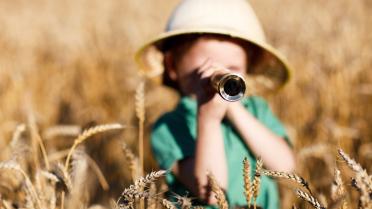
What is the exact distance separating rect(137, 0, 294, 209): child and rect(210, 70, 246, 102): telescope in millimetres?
232

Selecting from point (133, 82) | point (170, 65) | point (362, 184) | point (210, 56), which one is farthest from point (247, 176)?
point (133, 82)

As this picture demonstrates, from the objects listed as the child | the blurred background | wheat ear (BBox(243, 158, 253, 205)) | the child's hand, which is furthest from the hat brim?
wheat ear (BBox(243, 158, 253, 205))

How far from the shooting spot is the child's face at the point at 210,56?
5.39 feet

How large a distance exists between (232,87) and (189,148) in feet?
2.02

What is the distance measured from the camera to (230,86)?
3.95 feet

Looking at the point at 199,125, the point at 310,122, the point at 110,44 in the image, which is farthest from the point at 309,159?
the point at 110,44

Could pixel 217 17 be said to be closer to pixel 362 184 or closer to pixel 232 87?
pixel 232 87

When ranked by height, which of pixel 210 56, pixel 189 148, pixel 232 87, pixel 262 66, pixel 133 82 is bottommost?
pixel 232 87

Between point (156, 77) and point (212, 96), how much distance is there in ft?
2.31

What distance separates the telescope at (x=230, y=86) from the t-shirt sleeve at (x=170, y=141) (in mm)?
594

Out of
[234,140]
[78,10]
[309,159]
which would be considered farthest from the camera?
[78,10]

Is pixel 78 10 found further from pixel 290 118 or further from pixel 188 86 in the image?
pixel 188 86

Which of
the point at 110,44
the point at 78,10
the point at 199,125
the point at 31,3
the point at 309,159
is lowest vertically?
the point at 199,125

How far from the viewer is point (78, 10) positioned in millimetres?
5855
